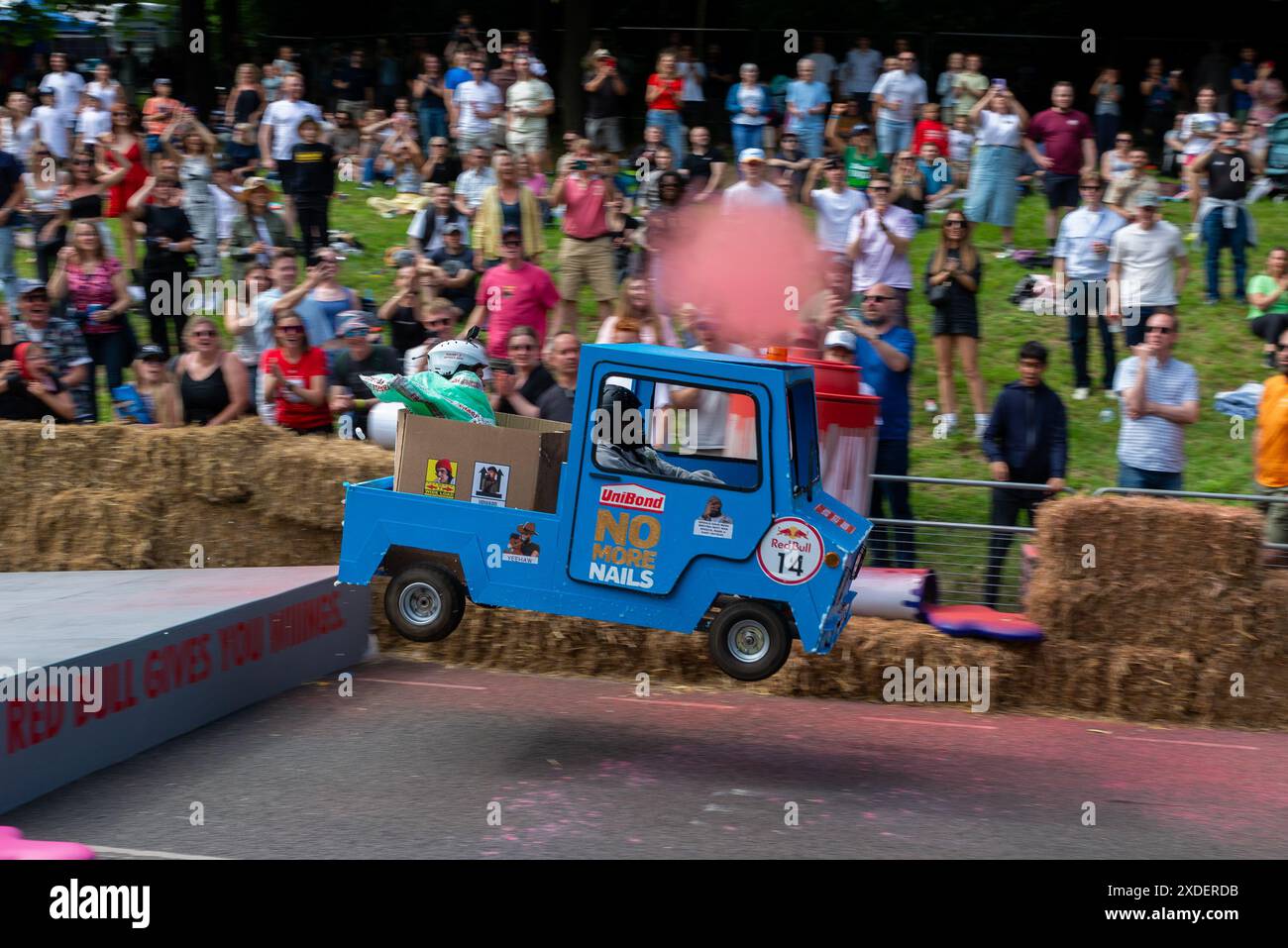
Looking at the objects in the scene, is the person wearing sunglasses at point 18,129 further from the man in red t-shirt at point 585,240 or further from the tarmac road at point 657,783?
the tarmac road at point 657,783

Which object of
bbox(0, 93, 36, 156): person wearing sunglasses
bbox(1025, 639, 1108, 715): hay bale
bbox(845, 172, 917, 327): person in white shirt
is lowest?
bbox(1025, 639, 1108, 715): hay bale

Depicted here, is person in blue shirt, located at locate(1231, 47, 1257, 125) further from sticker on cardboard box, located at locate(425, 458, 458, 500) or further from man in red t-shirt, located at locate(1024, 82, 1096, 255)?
sticker on cardboard box, located at locate(425, 458, 458, 500)

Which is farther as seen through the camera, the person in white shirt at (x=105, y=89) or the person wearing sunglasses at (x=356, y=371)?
the person in white shirt at (x=105, y=89)

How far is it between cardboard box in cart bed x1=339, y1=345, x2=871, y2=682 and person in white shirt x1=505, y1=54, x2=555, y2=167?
10120 mm

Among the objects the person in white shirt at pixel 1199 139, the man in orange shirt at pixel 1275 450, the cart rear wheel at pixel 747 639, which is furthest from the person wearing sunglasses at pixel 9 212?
the person in white shirt at pixel 1199 139

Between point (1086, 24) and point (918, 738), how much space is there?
1821 cm

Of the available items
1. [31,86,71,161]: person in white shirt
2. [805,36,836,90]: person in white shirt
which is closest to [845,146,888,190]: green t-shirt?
[805,36,836,90]: person in white shirt

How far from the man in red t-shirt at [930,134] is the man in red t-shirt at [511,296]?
638cm

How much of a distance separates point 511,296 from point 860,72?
361 inches

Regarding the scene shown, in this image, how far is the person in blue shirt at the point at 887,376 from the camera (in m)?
11.2

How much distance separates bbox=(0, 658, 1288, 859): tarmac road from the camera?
7.37m

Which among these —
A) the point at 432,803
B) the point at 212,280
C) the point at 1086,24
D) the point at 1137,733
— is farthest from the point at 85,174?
the point at 1086,24

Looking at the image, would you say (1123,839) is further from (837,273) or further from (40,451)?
(40,451)

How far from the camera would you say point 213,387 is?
11758 mm
